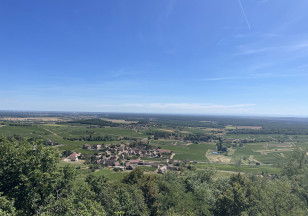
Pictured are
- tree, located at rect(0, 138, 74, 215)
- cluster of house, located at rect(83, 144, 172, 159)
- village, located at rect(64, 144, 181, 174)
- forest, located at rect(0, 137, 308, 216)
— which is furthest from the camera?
cluster of house, located at rect(83, 144, 172, 159)

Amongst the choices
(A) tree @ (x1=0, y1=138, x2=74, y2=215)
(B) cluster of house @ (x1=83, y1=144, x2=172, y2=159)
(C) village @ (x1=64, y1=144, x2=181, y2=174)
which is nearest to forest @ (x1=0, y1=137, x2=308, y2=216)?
(A) tree @ (x1=0, y1=138, x2=74, y2=215)

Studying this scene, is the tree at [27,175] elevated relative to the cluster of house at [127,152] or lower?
elevated

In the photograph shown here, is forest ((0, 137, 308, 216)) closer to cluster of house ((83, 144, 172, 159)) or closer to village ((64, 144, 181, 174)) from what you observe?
village ((64, 144, 181, 174))

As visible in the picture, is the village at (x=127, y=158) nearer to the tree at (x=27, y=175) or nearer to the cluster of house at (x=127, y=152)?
the cluster of house at (x=127, y=152)

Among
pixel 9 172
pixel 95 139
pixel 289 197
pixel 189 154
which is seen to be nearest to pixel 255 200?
pixel 289 197

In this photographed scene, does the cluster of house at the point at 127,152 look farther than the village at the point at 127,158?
Yes

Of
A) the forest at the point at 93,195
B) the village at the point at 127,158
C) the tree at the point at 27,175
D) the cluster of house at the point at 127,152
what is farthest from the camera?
the cluster of house at the point at 127,152

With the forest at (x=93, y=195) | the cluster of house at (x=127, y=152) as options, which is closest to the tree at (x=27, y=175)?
the forest at (x=93, y=195)

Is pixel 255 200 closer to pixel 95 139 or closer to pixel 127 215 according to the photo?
pixel 127 215
